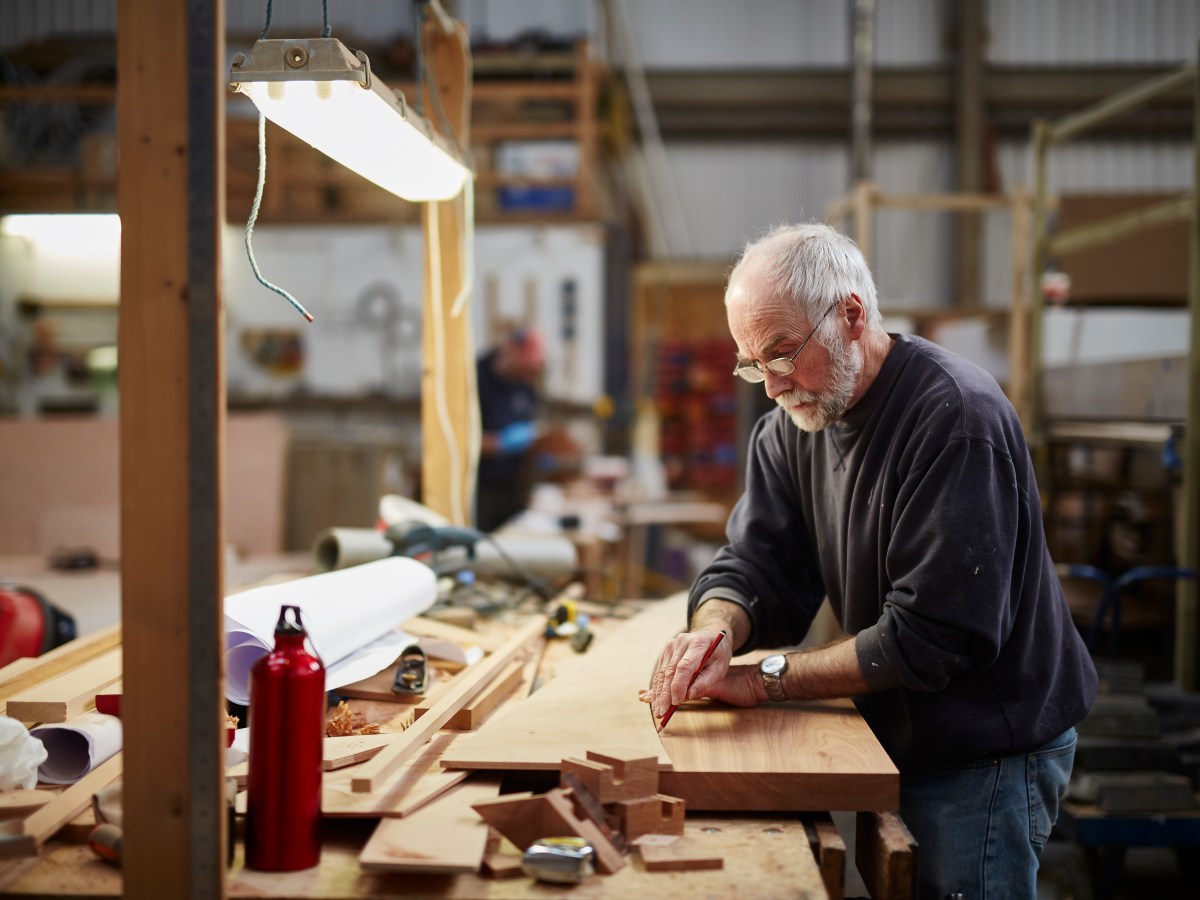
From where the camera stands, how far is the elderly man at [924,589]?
1.72 metres

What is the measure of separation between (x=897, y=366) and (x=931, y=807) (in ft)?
2.74

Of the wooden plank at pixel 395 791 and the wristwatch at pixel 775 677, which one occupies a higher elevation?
the wristwatch at pixel 775 677

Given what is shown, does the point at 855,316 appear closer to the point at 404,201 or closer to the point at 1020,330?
the point at 1020,330

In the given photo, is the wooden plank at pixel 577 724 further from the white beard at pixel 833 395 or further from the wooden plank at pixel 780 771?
the white beard at pixel 833 395

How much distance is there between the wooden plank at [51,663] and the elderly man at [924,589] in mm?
1290

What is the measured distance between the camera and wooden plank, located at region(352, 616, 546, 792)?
1.51 meters

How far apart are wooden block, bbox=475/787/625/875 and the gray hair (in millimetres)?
1030

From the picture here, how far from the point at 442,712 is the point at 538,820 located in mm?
477

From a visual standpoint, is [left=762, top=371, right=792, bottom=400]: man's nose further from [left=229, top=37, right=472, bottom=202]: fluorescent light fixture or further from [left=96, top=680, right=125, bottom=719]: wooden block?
[left=96, top=680, right=125, bottom=719]: wooden block

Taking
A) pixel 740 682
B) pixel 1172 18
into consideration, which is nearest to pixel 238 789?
pixel 740 682

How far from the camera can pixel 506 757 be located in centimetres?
158

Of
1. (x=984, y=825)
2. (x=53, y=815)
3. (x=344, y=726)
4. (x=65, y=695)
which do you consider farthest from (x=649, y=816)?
(x=65, y=695)

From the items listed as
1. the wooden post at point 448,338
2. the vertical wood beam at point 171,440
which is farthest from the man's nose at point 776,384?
the wooden post at point 448,338

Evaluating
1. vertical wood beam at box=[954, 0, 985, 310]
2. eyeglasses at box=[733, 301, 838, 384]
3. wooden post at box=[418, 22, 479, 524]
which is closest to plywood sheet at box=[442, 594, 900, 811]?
eyeglasses at box=[733, 301, 838, 384]
